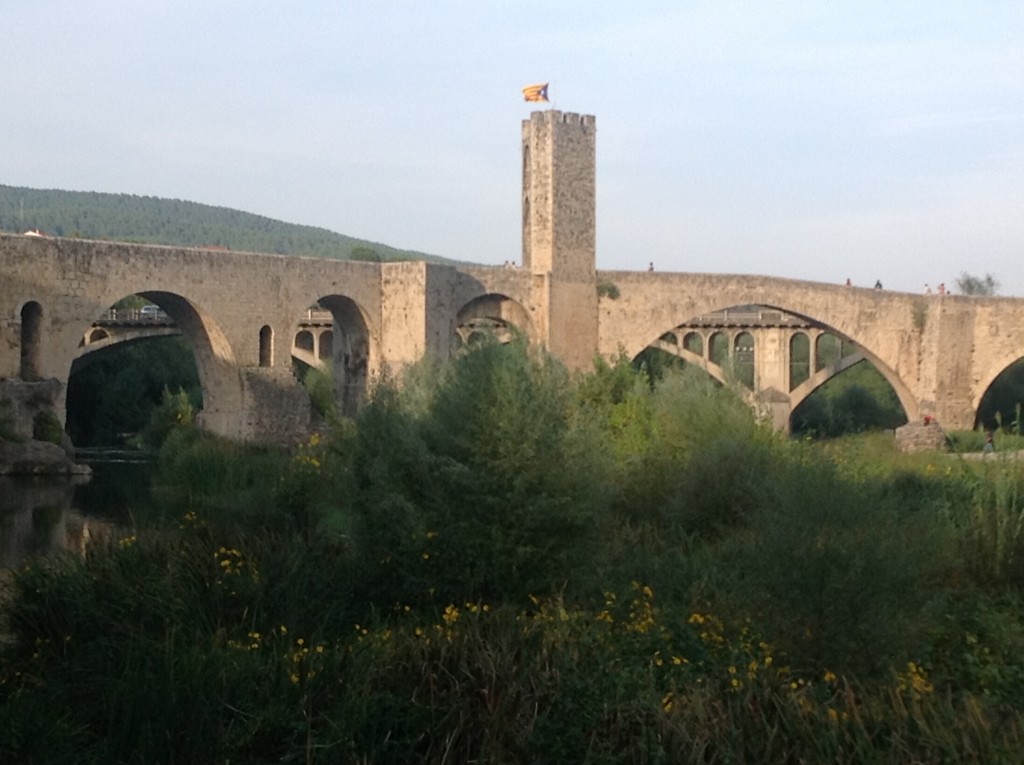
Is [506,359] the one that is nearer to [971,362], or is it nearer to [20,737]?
[20,737]

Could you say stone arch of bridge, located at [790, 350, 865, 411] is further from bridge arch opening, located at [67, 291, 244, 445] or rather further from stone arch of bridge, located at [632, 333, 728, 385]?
bridge arch opening, located at [67, 291, 244, 445]

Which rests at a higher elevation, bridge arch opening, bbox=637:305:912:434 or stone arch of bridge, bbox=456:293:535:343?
stone arch of bridge, bbox=456:293:535:343

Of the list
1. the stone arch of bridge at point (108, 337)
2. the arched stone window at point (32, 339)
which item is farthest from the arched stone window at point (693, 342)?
the arched stone window at point (32, 339)

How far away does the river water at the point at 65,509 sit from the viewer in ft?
43.8

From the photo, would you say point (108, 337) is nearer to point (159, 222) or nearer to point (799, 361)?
point (799, 361)

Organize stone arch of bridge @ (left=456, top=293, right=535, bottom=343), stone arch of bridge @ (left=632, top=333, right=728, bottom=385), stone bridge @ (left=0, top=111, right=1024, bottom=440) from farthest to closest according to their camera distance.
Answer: stone arch of bridge @ (left=632, top=333, right=728, bottom=385) → stone arch of bridge @ (left=456, top=293, right=535, bottom=343) → stone bridge @ (left=0, top=111, right=1024, bottom=440)

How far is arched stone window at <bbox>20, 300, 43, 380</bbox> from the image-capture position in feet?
61.7

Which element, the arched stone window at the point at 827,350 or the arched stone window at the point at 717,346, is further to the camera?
the arched stone window at the point at 827,350

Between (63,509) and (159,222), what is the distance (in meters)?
75.3

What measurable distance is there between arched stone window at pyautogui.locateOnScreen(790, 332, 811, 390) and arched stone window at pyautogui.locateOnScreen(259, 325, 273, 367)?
48.1 feet

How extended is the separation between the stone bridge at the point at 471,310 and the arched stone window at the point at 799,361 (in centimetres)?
133

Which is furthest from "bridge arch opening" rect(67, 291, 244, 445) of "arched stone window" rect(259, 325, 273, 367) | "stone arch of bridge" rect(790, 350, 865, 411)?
"stone arch of bridge" rect(790, 350, 865, 411)

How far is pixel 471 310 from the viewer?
24.7 meters

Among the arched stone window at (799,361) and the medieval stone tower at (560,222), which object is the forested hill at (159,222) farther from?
the medieval stone tower at (560,222)
